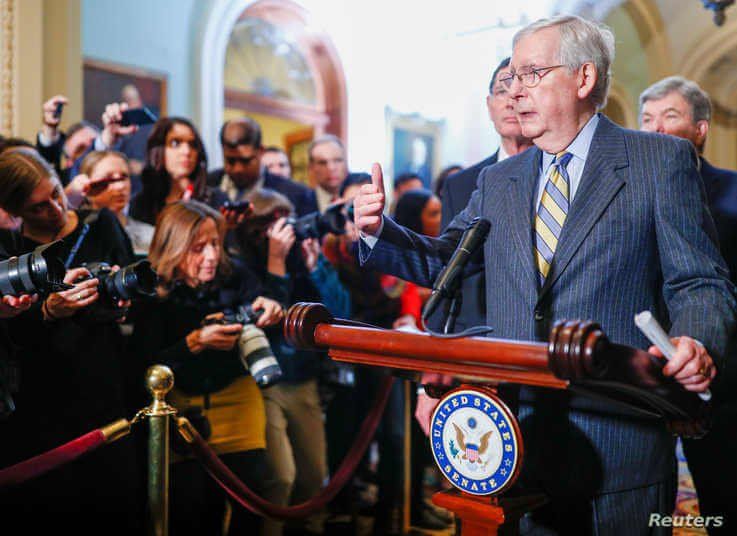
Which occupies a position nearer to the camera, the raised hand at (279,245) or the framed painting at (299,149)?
the raised hand at (279,245)

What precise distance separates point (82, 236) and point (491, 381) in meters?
2.30

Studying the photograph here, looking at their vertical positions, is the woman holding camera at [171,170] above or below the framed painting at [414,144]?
below

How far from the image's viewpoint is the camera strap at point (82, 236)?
335cm

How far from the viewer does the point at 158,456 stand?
2.72 m

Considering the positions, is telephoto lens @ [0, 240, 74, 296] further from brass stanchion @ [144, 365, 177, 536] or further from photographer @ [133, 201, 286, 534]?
photographer @ [133, 201, 286, 534]

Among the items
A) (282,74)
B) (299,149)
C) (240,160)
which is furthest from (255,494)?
(299,149)

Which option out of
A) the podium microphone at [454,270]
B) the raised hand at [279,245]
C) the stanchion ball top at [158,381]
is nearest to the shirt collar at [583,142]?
the podium microphone at [454,270]

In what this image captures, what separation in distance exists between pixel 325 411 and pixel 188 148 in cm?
167

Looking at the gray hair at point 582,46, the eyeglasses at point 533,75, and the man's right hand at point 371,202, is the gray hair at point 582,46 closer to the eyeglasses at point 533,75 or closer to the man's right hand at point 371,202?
the eyeglasses at point 533,75

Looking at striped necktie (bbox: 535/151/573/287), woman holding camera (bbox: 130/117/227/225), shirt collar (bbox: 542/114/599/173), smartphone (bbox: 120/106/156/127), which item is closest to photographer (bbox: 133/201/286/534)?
woman holding camera (bbox: 130/117/227/225)

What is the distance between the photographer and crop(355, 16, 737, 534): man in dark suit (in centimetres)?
190

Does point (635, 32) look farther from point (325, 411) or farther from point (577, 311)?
point (577, 311)

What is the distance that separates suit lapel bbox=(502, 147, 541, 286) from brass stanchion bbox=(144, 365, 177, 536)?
130 centimetres

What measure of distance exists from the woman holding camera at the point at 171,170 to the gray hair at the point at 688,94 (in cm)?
214
